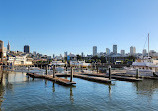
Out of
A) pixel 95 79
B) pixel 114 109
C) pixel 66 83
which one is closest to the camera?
pixel 114 109

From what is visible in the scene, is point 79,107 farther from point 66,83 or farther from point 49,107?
point 66,83

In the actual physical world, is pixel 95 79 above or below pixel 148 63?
below

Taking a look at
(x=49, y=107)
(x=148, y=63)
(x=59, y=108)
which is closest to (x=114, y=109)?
(x=59, y=108)

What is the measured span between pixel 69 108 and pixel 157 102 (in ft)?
45.9

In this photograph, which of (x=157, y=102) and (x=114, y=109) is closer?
(x=114, y=109)

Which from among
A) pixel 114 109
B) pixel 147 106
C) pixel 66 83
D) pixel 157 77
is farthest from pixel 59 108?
pixel 157 77

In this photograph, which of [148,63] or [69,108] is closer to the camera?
[69,108]

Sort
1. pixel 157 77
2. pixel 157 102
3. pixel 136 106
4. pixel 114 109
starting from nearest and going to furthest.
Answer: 1. pixel 114 109
2. pixel 136 106
3. pixel 157 102
4. pixel 157 77

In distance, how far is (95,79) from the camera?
44.2 metres

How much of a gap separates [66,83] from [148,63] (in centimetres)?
3541

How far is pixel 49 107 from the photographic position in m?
20.0

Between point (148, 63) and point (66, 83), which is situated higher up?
point (148, 63)

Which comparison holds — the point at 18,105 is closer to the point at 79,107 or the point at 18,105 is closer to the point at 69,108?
the point at 69,108

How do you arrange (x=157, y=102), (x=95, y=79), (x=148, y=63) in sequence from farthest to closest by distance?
(x=148, y=63) → (x=95, y=79) → (x=157, y=102)
